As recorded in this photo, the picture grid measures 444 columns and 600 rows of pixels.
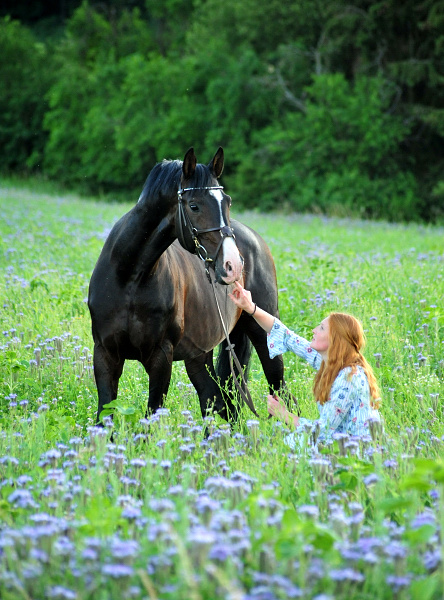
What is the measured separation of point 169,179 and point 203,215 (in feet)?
1.30

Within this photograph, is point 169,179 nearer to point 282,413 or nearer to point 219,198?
point 219,198

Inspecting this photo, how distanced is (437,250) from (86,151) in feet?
89.7

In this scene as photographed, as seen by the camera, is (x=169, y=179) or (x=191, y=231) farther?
(x=169, y=179)

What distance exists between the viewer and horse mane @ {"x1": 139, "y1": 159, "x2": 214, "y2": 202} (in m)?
3.87

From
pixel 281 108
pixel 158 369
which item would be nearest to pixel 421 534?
pixel 158 369

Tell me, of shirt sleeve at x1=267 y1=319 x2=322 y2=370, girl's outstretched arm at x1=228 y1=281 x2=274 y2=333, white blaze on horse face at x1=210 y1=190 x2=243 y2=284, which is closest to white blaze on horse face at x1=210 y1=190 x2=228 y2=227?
white blaze on horse face at x1=210 y1=190 x2=243 y2=284

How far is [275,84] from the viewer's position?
27500 mm

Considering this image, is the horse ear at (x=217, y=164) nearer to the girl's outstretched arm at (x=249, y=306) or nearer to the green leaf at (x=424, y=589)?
the girl's outstretched arm at (x=249, y=306)

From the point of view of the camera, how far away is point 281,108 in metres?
28.7

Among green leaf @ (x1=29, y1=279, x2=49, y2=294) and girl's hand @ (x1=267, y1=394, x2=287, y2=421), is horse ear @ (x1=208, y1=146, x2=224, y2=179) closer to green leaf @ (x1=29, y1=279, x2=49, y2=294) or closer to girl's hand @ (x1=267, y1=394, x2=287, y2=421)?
girl's hand @ (x1=267, y1=394, x2=287, y2=421)

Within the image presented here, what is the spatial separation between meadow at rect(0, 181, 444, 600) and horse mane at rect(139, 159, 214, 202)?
4.51ft

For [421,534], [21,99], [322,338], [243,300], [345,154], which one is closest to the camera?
[421,534]

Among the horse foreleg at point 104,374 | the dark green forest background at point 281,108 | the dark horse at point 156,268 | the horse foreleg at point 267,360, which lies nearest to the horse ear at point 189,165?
the dark horse at point 156,268

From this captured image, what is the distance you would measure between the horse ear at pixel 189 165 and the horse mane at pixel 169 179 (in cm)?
3
